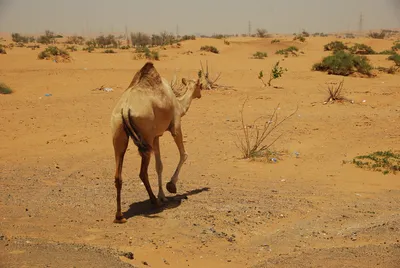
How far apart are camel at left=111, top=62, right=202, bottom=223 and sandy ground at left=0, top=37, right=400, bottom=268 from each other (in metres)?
0.65

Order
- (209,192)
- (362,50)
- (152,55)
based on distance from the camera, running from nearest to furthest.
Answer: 1. (209,192)
2. (152,55)
3. (362,50)

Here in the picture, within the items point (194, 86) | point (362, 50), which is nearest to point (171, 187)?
point (194, 86)

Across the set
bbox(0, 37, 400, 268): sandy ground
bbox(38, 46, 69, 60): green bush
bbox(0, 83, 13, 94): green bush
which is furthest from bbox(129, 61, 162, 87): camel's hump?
bbox(38, 46, 69, 60): green bush

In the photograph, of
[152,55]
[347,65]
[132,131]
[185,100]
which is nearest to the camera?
[132,131]

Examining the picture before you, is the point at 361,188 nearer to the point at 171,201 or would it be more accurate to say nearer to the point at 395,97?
the point at 171,201

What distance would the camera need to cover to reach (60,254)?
4.82m

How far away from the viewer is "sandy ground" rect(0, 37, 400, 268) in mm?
5082

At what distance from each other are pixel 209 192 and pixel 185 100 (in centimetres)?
159

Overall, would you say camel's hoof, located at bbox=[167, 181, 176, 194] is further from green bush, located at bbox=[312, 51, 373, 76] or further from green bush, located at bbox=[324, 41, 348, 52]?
green bush, located at bbox=[324, 41, 348, 52]

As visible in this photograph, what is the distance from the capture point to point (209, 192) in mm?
7301

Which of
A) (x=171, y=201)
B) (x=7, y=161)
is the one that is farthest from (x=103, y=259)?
(x=7, y=161)

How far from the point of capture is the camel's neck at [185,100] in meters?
7.37

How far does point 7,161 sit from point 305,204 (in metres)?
6.21

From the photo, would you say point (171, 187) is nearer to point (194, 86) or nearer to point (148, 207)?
Result: point (148, 207)
